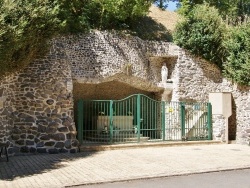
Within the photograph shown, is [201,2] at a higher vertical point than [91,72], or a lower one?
higher

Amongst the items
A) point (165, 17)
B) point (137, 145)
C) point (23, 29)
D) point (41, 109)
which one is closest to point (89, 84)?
point (137, 145)

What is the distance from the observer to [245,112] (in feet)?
51.5

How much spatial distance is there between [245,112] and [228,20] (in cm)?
547

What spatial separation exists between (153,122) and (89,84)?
373 centimetres

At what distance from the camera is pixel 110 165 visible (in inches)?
375

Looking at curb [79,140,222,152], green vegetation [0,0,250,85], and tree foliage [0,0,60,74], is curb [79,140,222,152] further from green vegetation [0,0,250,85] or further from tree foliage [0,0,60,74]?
tree foliage [0,0,60,74]

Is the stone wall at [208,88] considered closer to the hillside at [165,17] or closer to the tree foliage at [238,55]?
the tree foliage at [238,55]

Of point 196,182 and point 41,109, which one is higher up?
point 41,109

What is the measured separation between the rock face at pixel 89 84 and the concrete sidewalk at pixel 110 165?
96 cm

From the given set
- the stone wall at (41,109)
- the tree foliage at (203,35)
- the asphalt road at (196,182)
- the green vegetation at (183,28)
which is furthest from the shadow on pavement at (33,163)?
the tree foliage at (203,35)

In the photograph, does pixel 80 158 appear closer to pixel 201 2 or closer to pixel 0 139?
pixel 0 139

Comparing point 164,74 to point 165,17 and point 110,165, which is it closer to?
point 165,17

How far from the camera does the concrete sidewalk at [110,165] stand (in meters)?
7.68

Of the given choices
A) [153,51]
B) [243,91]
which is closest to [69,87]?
[153,51]
